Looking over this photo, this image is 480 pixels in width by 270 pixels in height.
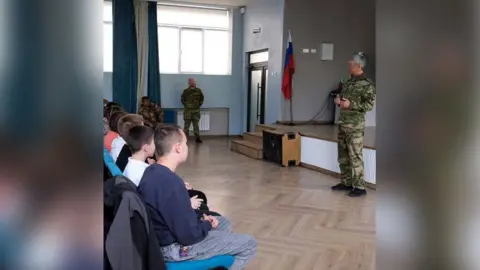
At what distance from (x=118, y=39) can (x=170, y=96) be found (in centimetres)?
170

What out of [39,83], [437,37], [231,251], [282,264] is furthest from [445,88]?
[282,264]

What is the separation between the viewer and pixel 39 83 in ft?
3.69

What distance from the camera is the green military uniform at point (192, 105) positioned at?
403 inches

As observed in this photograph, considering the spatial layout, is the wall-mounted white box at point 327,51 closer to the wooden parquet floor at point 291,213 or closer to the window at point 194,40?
the window at point 194,40

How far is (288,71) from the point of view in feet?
30.1

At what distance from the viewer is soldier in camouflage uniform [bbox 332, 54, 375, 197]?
4762mm

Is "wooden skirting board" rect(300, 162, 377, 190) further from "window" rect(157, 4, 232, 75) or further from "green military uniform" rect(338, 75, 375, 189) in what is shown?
"window" rect(157, 4, 232, 75)

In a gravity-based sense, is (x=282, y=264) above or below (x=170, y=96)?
below

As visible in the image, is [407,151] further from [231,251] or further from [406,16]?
[231,251]

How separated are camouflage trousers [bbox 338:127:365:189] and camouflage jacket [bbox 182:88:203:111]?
5.56m

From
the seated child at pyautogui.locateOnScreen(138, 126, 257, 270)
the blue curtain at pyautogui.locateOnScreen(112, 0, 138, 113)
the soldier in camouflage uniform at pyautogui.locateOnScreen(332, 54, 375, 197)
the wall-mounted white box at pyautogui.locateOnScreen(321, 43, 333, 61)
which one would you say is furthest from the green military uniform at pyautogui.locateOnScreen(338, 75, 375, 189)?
the blue curtain at pyautogui.locateOnScreen(112, 0, 138, 113)

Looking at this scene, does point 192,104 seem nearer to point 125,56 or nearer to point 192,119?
point 192,119

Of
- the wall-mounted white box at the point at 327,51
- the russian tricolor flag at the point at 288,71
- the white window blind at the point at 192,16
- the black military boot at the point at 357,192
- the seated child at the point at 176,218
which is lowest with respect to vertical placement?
the black military boot at the point at 357,192

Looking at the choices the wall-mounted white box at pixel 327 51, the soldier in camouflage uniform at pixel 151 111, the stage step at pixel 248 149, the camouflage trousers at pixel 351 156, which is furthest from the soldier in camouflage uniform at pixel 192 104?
the camouflage trousers at pixel 351 156
